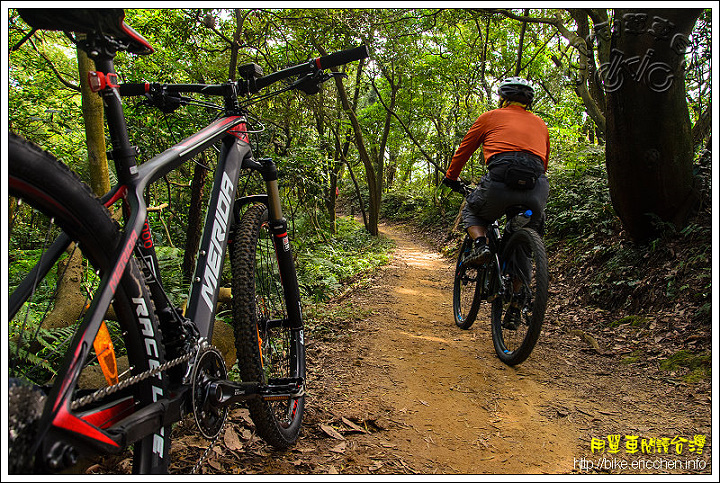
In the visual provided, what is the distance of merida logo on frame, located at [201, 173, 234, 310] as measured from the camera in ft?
6.13

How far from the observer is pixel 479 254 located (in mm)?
3973

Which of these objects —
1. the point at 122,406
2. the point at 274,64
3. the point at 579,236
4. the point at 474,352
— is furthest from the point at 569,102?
the point at 122,406

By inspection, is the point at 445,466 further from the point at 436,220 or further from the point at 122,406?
the point at 436,220

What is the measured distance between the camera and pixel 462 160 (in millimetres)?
4094

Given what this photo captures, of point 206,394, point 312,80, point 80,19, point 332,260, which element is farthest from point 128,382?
point 332,260

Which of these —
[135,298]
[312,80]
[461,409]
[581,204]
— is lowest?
[461,409]

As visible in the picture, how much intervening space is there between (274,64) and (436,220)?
10262mm

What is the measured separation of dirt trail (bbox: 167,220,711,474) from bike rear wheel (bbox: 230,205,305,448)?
0.61ft

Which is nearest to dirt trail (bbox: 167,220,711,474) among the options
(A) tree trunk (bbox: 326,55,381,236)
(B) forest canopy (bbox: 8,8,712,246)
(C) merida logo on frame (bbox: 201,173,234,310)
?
(C) merida logo on frame (bbox: 201,173,234,310)

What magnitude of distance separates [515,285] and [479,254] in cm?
48

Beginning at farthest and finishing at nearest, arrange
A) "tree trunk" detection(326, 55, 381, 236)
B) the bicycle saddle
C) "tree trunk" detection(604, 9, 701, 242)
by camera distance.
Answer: "tree trunk" detection(326, 55, 381, 236), "tree trunk" detection(604, 9, 701, 242), the bicycle saddle

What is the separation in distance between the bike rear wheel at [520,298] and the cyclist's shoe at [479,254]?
0.59 feet

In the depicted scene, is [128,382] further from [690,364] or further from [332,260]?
[332,260]

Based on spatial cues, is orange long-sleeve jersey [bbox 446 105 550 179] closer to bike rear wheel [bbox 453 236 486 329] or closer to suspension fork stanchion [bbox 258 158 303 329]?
bike rear wheel [bbox 453 236 486 329]
